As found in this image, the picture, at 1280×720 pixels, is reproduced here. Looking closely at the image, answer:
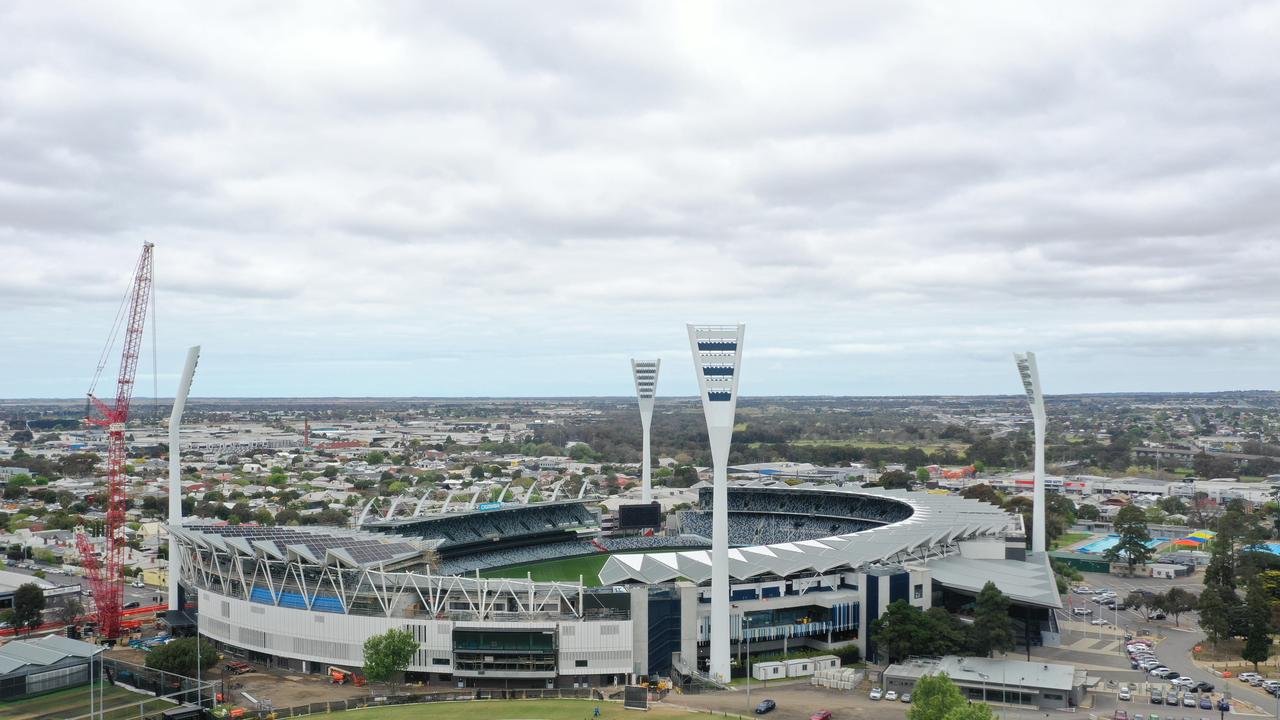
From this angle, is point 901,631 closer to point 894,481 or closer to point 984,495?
point 984,495

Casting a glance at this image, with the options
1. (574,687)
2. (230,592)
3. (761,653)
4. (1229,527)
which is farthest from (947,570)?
(1229,527)

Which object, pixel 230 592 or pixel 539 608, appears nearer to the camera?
pixel 539 608

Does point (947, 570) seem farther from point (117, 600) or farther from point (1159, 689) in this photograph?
point (117, 600)

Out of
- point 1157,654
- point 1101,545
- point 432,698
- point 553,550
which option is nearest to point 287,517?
point 553,550

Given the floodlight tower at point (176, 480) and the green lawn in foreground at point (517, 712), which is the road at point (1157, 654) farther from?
the floodlight tower at point (176, 480)

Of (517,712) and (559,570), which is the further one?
(559,570)

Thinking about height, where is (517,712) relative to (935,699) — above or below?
below

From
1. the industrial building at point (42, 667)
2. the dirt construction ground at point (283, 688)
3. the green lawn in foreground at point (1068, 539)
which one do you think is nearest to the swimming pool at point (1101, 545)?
the green lawn in foreground at point (1068, 539)
